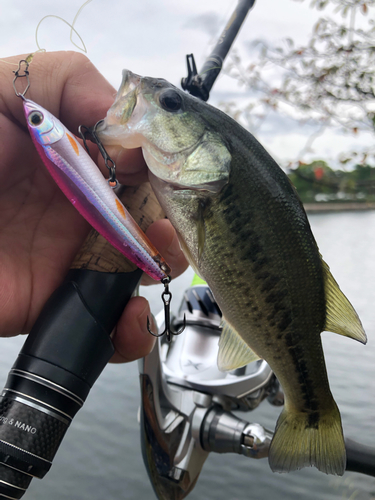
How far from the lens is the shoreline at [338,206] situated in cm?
782

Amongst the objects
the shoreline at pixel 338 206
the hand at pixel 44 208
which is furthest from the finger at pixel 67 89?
the shoreline at pixel 338 206

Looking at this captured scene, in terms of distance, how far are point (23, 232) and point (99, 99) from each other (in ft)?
1.26

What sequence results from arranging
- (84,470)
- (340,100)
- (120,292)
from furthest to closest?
(340,100), (84,470), (120,292)

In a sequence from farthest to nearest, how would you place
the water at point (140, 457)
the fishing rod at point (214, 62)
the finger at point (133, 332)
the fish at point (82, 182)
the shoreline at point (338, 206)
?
the shoreline at point (338, 206)
the water at point (140, 457)
the fishing rod at point (214, 62)
the finger at point (133, 332)
the fish at point (82, 182)

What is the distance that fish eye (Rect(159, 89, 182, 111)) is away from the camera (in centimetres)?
71

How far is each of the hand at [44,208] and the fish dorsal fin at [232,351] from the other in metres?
0.20

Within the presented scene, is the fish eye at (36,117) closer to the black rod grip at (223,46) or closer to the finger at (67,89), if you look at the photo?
the finger at (67,89)

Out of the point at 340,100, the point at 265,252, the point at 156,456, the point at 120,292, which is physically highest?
the point at 340,100

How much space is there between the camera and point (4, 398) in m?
0.66

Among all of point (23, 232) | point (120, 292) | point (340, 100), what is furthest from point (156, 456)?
point (340, 100)

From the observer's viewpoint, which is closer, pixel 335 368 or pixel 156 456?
pixel 156 456

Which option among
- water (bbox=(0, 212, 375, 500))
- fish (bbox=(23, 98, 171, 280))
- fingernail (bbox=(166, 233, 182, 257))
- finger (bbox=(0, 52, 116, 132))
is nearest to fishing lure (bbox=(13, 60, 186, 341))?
fish (bbox=(23, 98, 171, 280))

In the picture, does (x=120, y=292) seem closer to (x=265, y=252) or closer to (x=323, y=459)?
(x=265, y=252)

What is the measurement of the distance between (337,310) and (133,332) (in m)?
0.43
